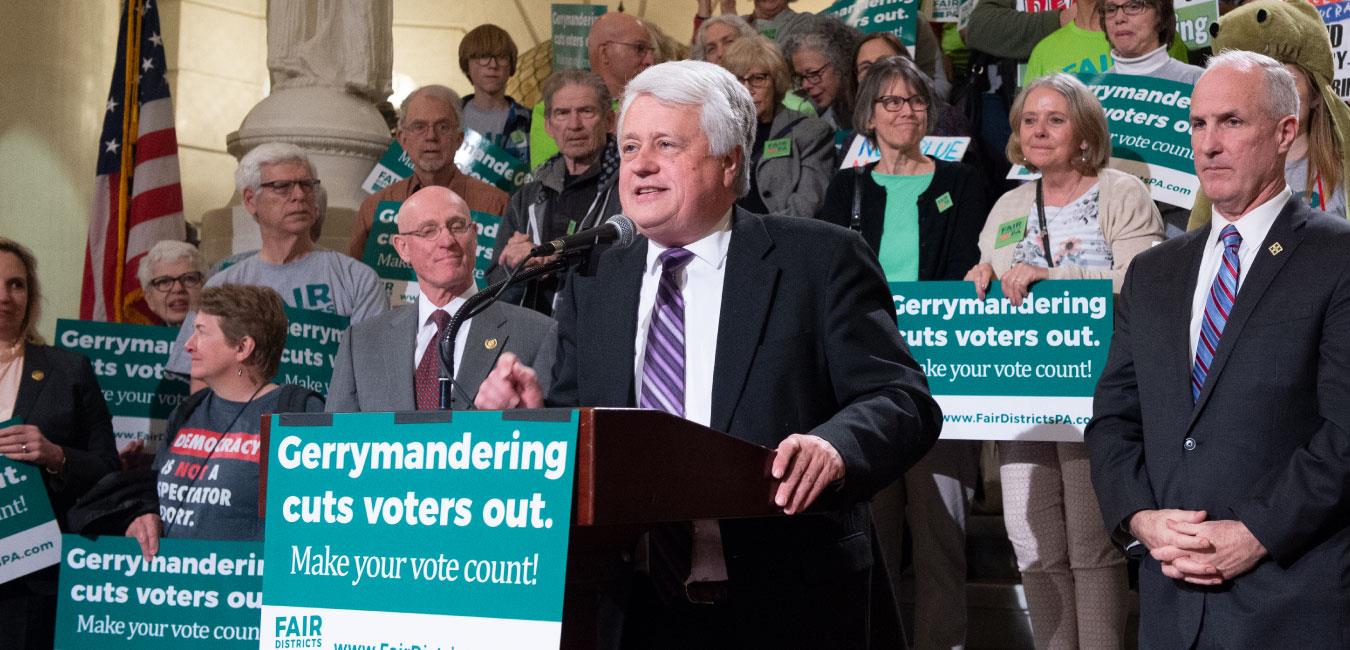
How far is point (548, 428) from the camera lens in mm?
1876

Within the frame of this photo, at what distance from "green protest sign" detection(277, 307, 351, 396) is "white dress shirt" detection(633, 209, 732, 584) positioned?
2945 mm

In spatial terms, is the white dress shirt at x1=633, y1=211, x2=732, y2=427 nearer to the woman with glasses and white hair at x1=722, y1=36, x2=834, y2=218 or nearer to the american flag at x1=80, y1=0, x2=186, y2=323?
the woman with glasses and white hair at x1=722, y1=36, x2=834, y2=218

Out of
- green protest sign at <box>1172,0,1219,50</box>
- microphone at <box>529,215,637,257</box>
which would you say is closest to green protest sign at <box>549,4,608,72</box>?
green protest sign at <box>1172,0,1219,50</box>

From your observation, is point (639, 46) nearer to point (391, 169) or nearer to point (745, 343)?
point (391, 169)

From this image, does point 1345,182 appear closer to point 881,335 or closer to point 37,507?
point 881,335

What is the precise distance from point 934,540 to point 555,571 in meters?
2.97

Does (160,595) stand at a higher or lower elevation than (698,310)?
lower

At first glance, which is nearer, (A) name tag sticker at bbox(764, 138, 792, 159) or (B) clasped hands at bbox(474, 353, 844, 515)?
(B) clasped hands at bbox(474, 353, 844, 515)

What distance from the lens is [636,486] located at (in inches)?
74.4

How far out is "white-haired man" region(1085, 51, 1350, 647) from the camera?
9.18ft

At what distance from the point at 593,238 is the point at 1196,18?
415 centimetres

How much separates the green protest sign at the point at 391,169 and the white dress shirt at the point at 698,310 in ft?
15.6

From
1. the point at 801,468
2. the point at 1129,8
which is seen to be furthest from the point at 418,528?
the point at 1129,8

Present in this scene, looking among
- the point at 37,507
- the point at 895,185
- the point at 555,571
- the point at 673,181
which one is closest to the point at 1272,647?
the point at 673,181
